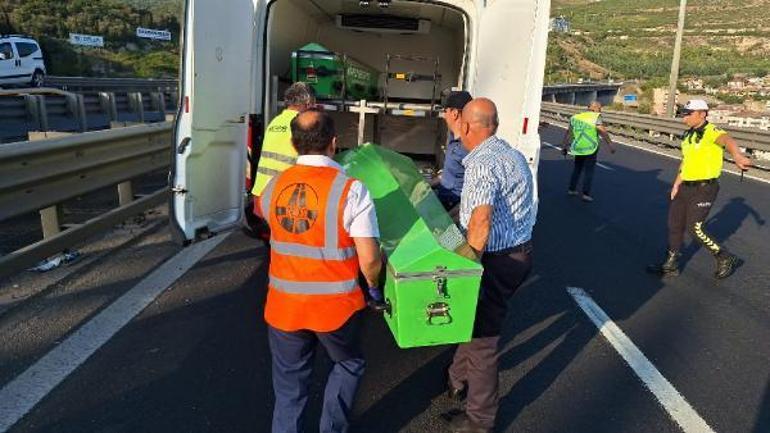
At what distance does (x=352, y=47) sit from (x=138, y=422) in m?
7.74

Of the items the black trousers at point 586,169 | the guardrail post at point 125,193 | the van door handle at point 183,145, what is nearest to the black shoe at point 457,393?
the van door handle at point 183,145

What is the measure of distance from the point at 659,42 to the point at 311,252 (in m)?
113

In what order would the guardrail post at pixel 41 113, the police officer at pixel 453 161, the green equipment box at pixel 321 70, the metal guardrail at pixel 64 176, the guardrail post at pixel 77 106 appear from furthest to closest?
the guardrail post at pixel 77 106
the guardrail post at pixel 41 113
the green equipment box at pixel 321 70
the metal guardrail at pixel 64 176
the police officer at pixel 453 161

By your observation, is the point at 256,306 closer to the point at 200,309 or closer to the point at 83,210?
the point at 200,309

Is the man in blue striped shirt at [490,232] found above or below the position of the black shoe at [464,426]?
above

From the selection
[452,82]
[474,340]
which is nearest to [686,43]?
[452,82]

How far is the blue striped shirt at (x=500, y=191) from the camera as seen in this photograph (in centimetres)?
311

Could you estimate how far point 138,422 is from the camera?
3.26 meters

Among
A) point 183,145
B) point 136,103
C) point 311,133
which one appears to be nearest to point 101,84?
point 136,103

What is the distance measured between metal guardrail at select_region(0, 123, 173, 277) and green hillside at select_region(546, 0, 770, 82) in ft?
240

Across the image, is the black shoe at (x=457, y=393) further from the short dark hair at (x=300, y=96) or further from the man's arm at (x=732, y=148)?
the man's arm at (x=732, y=148)

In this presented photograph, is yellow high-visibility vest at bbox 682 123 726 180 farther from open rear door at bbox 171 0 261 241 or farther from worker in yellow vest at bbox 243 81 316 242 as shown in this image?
open rear door at bbox 171 0 261 241

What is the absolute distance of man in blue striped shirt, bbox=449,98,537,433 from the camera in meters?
3.11

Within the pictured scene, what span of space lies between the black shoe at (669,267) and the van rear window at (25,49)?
25.9 meters
